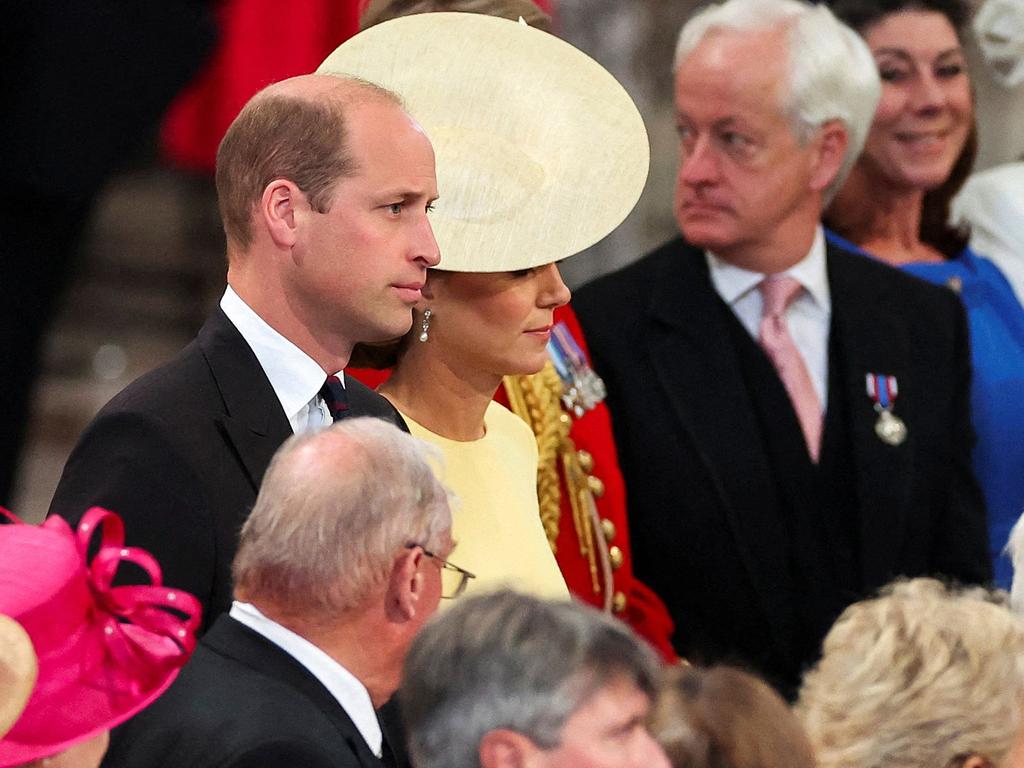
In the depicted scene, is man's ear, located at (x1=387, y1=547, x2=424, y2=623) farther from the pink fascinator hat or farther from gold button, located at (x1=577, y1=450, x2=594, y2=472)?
gold button, located at (x1=577, y1=450, x2=594, y2=472)

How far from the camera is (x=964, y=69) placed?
15.5 feet

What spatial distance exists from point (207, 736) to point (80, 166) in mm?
1394

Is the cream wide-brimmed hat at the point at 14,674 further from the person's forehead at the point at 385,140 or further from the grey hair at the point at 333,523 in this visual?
the person's forehead at the point at 385,140

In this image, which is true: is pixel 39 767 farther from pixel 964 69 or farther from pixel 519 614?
pixel 964 69

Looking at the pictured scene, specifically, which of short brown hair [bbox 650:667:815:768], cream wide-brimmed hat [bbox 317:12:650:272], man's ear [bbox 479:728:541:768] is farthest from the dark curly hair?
man's ear [bbox 479:728:541:768]

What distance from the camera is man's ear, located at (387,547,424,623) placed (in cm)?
245

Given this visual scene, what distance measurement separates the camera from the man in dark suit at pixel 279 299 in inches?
106

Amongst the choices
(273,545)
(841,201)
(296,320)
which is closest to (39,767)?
(273,545)

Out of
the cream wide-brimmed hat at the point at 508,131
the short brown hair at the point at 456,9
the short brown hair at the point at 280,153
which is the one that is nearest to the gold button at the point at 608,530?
the cream wide-brimmed hat at the point at 508,131

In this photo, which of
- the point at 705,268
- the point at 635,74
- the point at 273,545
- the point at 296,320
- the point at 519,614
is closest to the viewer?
the point at 519,614

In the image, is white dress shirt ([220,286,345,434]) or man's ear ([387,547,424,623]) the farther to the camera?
white dress shirt ([220,286,345,434])

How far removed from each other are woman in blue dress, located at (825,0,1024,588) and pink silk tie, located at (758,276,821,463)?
0.45 m

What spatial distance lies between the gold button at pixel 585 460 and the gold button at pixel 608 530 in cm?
8

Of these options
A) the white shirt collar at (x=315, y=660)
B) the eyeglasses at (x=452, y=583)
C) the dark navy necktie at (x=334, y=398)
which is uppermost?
the dark navy necktie at (x=334, y=398)
